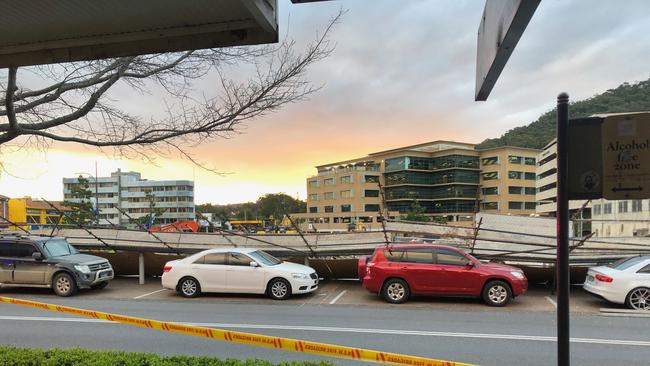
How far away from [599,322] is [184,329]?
28.4 ft

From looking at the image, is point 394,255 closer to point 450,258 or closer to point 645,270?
point 450,258

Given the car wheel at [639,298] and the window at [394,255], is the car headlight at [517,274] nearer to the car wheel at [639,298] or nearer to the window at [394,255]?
the car wheel at [639,298]

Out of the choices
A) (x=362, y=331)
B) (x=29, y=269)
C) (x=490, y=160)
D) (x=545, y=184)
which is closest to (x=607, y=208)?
(x=545, y=184)

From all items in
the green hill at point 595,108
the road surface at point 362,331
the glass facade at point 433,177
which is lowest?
the road surface at point 362,331

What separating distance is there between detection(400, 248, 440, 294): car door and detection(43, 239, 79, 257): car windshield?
33.7 feet

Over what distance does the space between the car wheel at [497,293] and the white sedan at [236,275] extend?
4.60m

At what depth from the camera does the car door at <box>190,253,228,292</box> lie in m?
11.9

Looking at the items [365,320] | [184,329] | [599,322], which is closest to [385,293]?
[365,320]

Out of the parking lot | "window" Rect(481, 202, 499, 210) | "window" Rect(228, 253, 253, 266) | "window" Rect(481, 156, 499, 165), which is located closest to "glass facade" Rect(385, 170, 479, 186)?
"window" Rect(481, 156, 499, 165)

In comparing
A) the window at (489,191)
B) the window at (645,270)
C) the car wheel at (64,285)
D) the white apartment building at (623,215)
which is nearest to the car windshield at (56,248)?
the car wheel at (64,285)

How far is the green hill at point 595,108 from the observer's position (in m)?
32.2

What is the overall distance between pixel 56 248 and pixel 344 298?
352 inches

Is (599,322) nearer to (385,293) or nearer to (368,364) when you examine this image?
(385,293)

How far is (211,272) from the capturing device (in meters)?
11.9
